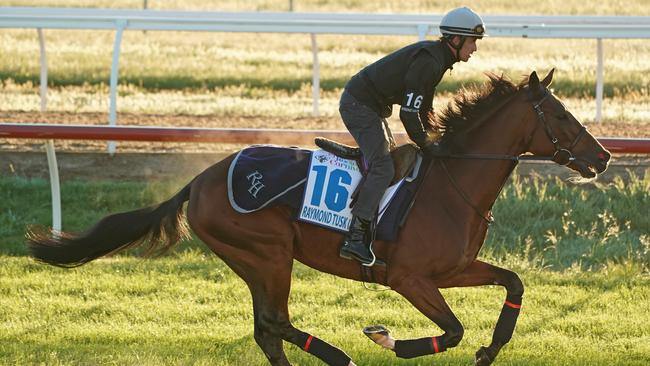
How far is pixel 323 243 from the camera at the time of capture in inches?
251

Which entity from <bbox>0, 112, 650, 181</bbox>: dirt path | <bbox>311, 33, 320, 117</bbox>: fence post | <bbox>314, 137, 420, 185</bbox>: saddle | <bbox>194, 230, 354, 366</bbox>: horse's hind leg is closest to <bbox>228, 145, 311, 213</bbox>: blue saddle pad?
<bbox>314, 137, 420, 185</bbox>: saddle

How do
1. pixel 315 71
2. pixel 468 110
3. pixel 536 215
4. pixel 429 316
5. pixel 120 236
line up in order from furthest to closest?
pixel 315 71, pixel 536 215, pixel 120 236, pixel 468 110, pixel 429 316

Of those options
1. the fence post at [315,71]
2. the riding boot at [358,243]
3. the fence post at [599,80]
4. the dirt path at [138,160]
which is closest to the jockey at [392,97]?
the riding boot at [358,243]

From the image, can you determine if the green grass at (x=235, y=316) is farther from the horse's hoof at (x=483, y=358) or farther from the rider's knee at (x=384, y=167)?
the rider's knee at (x=384, y=167)

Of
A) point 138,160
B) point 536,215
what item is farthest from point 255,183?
point 138,160

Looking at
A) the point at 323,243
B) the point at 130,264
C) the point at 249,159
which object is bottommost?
the point at 130,264

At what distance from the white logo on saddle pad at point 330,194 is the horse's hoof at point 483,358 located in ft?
2.88

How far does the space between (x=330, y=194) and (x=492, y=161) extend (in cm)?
83

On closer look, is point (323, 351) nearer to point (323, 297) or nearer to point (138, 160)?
point (323, 297)

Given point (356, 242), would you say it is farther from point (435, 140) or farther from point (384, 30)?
point (384, 30)

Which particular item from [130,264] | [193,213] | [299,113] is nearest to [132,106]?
[299,113]

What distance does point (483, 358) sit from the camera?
6184 millimetres

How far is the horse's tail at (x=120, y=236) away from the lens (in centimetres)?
667

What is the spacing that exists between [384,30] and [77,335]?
6.02 meters
